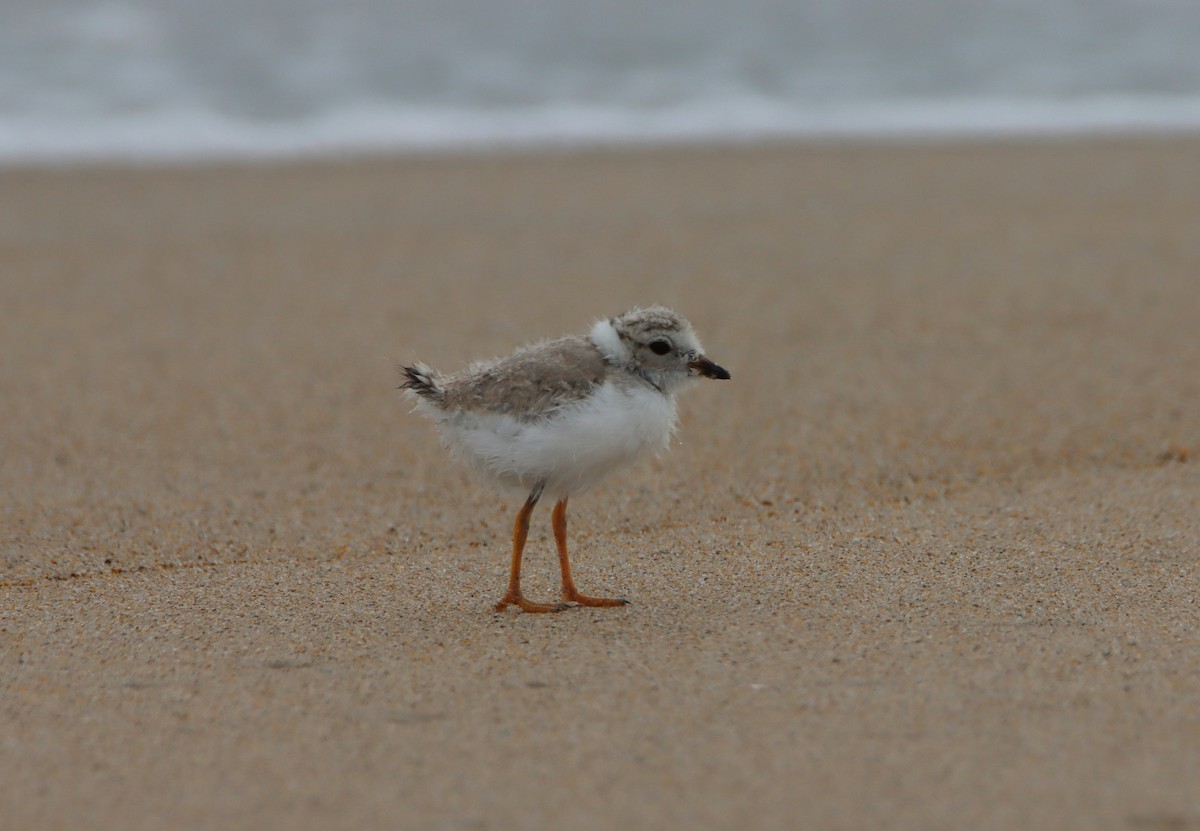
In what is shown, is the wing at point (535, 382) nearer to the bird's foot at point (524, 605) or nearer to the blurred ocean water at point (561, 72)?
the bird's foot at point (524, 605)

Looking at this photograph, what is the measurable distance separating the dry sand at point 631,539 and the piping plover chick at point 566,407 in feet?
1.19

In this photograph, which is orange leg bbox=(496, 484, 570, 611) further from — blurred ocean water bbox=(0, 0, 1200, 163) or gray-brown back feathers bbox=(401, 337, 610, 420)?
blurred ocean water bbox=(0, 0, 1200, 163)

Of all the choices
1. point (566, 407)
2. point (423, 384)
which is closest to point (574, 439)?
point (566, 407)

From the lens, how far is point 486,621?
3.51 m

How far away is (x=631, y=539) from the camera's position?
13.8 feet

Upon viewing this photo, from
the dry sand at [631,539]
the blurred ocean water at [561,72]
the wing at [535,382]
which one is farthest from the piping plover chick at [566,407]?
the blurred ocean water at [561,72]

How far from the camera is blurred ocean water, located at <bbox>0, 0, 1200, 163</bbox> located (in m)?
12.7

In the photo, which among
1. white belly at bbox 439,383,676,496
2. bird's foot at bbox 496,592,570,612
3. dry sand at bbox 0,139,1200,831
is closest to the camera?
dry sand at bbox 0,139,1200,831

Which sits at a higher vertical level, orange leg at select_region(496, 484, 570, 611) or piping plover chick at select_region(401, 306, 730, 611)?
piping plover chick at select_region(401, 306, 730, 611)

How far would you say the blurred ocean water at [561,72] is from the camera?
1269cm

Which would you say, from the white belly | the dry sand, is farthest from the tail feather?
the dry sand

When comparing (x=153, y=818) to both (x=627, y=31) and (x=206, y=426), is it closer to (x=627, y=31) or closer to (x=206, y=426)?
(x=206, y=426)

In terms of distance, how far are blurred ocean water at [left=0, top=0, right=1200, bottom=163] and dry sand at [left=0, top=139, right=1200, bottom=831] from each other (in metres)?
4.03

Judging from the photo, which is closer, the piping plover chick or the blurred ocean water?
the piping plover chick
